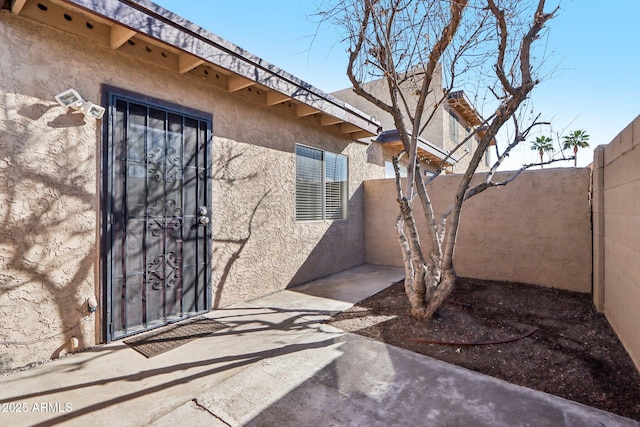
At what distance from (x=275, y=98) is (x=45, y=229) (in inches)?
142

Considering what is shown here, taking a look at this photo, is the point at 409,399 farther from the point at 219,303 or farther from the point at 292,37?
the point at 292,37

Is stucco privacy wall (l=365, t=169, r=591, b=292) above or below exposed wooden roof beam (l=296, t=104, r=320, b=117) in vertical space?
below

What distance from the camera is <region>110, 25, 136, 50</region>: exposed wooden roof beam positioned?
10.3ft

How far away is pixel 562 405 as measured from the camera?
2350 millimetres

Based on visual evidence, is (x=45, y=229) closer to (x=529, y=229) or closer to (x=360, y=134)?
(x=360, y=134)

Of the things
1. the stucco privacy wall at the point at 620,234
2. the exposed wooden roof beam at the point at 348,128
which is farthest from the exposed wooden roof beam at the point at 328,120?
the stucco privacy wall at the point at 620,234

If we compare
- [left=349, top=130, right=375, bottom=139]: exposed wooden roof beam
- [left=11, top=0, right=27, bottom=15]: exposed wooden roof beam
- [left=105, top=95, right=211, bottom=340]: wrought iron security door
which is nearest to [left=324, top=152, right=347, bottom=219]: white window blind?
[left=349, top=130, right=375, bottom=139]: exposed wooden roof beam

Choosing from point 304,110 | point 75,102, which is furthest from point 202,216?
point 304,110

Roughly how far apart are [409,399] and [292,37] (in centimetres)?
466

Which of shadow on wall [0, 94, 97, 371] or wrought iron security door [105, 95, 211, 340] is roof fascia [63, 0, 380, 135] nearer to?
wrought iron security door [105, 95, 211, 340]

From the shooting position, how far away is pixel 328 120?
6.33m

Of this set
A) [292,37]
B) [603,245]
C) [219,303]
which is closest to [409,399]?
[219,303]

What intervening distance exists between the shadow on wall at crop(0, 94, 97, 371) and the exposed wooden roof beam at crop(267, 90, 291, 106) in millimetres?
2745

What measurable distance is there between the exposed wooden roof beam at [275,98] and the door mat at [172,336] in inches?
143
